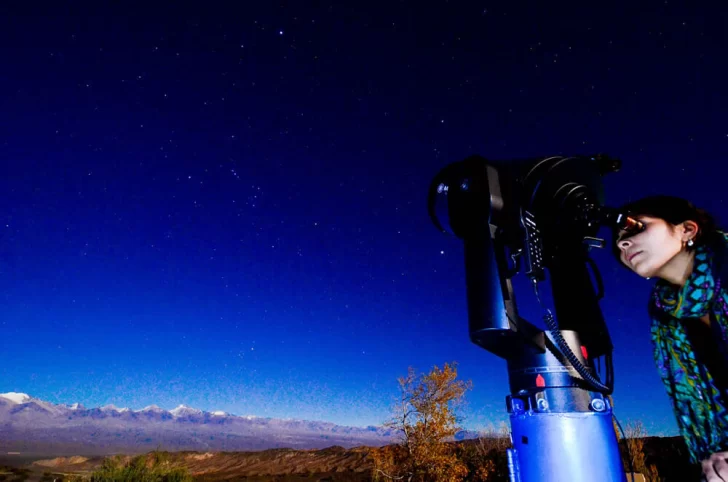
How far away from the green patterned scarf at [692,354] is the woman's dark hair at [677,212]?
0.10 metres

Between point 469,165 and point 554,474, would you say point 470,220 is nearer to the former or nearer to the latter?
point 469,165

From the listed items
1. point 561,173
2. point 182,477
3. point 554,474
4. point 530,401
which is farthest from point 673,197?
point 182,477

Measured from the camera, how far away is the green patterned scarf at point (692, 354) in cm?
125

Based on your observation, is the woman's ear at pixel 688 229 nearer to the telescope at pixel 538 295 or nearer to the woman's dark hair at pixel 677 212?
the woman's dark hair at pixel 677 212

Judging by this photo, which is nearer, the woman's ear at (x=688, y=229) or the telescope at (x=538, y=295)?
the telescope at (x=538, y=295)

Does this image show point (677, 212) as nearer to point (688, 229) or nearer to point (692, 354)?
point (688, 229)

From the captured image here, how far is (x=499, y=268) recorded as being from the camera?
1.56 m

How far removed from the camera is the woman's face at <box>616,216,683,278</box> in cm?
149

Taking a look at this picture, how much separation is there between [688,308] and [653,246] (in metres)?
0.28

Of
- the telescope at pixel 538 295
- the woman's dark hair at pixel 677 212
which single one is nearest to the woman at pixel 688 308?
the woman's dark hair at pixel 677 212

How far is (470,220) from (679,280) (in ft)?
2.66

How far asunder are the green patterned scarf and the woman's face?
10 centimetres

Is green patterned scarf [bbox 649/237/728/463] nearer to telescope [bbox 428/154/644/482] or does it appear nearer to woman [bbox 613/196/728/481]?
woman [bbox 613/196/728/481]

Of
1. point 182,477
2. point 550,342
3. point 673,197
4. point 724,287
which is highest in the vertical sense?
point 673,197
